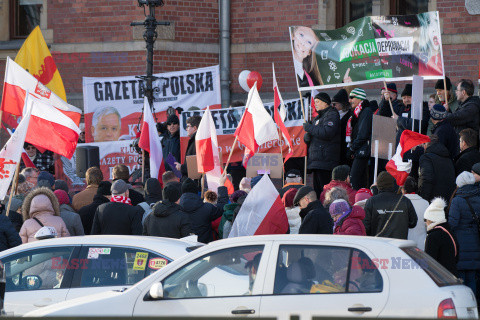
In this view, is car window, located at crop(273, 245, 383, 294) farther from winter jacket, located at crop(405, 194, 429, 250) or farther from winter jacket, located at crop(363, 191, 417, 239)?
winter jacket, located at crop(405, 194, 429, 250)

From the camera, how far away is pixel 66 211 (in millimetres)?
10867

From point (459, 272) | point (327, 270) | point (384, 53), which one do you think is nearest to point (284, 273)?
point (327, 270)

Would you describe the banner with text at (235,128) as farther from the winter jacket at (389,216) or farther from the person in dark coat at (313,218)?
the person in dark coat at (313,218)

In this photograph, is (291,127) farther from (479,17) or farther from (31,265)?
(31,265)

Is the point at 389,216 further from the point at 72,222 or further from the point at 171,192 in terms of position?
the point at 72,222

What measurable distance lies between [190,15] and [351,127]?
235 inches

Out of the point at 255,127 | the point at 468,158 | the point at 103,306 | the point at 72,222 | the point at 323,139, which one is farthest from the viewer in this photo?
the point at 323,139

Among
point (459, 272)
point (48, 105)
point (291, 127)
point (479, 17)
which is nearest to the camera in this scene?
point (459, 272)

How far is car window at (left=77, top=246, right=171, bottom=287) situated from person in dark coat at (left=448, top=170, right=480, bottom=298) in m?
3.71

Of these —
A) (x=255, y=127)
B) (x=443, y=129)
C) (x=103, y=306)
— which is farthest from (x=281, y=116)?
(x=103, y=306)

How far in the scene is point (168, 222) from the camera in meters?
10.6

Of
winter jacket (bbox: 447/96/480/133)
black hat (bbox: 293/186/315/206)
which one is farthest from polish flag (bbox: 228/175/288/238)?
winter jacket (bbox: 447/96/480/133)

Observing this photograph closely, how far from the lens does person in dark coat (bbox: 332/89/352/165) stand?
1385 cm

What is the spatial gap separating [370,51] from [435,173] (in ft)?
9.84
